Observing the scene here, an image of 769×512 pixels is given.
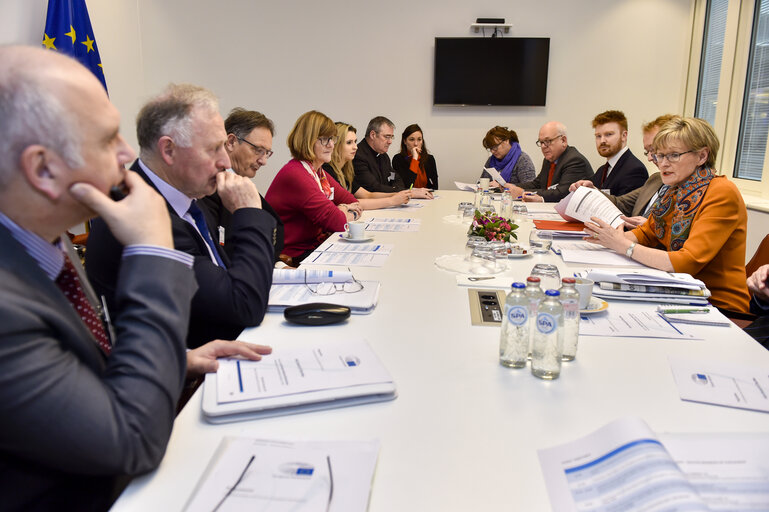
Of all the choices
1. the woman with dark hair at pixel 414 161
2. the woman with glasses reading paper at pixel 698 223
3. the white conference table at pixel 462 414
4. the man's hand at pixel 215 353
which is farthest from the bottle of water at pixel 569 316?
the woman with dark hair at pixel 414 161

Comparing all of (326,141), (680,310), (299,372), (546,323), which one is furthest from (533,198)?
(299,372)

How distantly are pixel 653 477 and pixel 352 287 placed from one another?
108 centimetres

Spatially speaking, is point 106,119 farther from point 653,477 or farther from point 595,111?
point 595,111

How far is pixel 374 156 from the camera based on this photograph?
5.02 metres

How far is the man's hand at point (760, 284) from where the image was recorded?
1.98 metres

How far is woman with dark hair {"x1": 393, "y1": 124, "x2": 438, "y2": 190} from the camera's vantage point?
570cm

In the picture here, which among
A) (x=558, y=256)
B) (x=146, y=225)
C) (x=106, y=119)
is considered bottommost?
(x=558, y=256)

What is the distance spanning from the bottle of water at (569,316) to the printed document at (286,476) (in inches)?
20.7

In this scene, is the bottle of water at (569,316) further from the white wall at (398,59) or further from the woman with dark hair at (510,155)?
the white wall at (398,59)

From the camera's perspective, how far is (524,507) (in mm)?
729

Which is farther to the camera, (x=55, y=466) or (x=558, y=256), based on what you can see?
(x=558, y=256)

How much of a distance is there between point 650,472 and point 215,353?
0.81m

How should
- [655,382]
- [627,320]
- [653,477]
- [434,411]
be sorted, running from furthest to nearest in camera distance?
[627,320] → [655,382] → [434,411] → [653,477]

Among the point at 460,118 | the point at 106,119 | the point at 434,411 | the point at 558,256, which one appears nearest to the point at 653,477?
the point at 434,411
